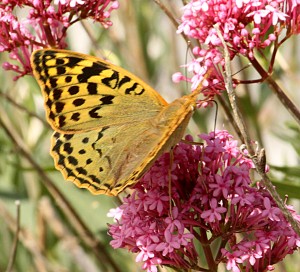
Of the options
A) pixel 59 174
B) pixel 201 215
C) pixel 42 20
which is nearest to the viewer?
pixel 201 215

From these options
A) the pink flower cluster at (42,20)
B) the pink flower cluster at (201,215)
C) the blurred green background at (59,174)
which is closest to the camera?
the pink flower cluster at (201,215)

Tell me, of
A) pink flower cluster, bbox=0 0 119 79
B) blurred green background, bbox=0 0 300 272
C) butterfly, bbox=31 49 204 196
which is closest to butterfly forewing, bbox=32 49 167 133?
butterfly, bbox=31 49 204 196

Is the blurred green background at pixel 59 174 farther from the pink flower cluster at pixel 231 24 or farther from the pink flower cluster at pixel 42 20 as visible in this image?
the pink flower cluster at pixel 231 24

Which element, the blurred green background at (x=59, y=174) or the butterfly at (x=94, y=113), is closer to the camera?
the butterfly at (x=94, y=113)

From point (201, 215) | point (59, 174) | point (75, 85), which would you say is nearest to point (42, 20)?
point (75, 85)

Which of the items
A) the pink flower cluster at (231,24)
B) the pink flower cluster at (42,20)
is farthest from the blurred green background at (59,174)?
the pink flower cluster at (231,24)

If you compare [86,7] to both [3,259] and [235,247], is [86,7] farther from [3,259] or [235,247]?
[3,259]

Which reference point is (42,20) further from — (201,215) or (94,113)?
(201,215)
